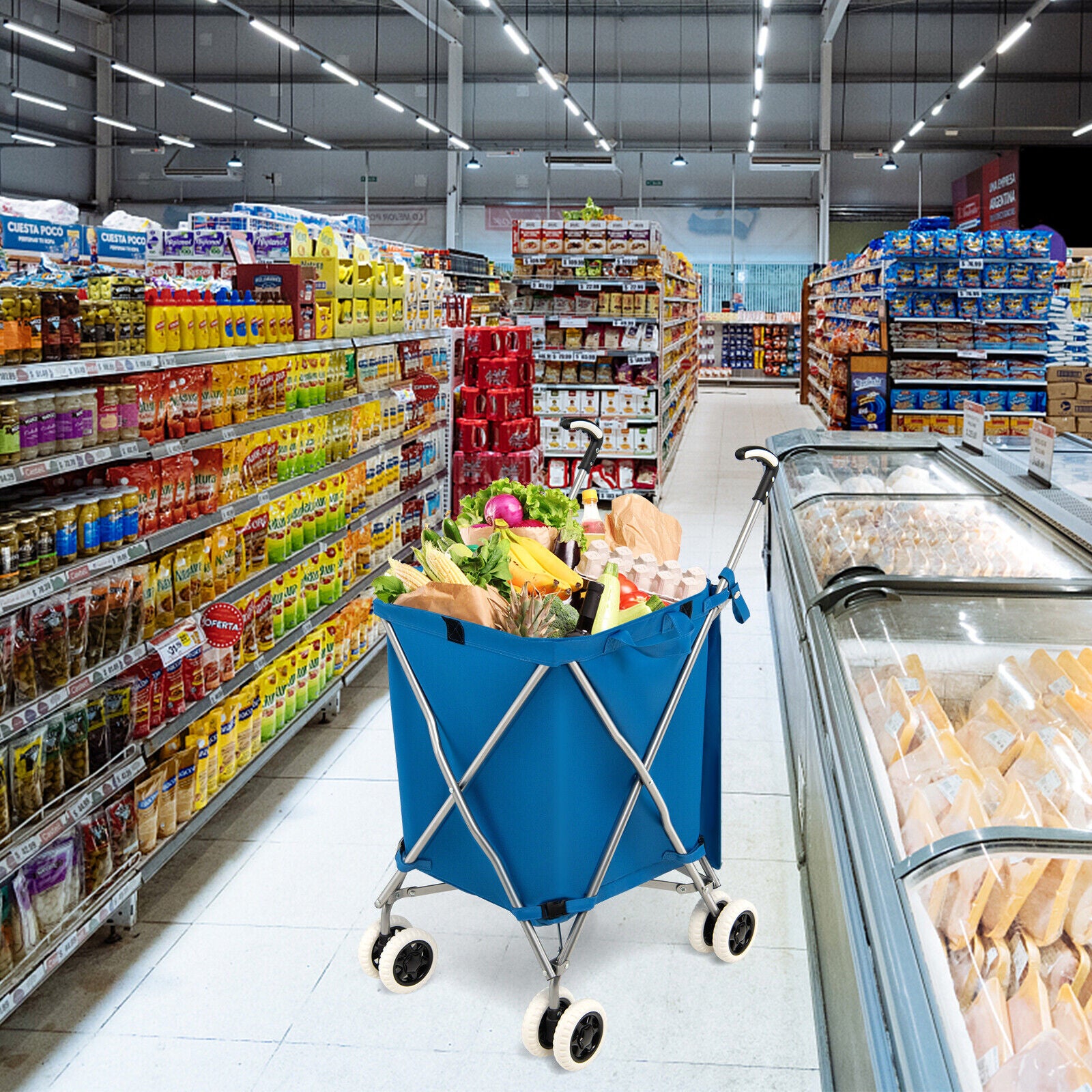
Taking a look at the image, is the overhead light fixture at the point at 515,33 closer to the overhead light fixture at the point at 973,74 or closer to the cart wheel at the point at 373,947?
the overhead light fixture at the point at 973,74

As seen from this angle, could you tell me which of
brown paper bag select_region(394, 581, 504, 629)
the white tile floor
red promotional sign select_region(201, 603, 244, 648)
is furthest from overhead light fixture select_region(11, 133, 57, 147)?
brown paper bag select_region(394, 581, 504, 629)

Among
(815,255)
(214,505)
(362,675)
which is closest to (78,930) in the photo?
(214,505)

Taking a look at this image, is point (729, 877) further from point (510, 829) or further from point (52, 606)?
point (52, 606)

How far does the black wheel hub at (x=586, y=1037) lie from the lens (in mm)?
2430

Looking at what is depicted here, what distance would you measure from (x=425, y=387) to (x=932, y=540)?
313 cm

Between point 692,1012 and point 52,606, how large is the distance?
1792 millimetres

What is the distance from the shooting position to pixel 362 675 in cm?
520

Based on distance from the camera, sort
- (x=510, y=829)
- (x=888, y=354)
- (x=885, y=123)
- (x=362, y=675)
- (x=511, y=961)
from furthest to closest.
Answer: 1. (x=885, y=123)
2. (x=888, y=354)
3. (x=362, y=675)
4. (x=511, y=961)
5. (x=510, y=829)

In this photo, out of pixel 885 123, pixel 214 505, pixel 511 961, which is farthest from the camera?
pixel 885 123

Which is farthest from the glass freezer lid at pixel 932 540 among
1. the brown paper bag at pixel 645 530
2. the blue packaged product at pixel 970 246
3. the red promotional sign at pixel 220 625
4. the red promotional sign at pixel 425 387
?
the blue packaged product at pixel 970 246

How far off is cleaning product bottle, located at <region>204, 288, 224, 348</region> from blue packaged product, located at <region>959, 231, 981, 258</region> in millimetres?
9113

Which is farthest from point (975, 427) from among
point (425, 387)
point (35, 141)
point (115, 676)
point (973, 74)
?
point (35, 141)

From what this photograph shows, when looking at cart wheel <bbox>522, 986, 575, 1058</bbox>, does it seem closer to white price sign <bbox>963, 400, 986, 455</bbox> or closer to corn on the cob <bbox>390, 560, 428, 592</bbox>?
corn on the cob <bbox>390, 560, 428, 592</bbox>

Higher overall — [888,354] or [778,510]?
[888,354]
